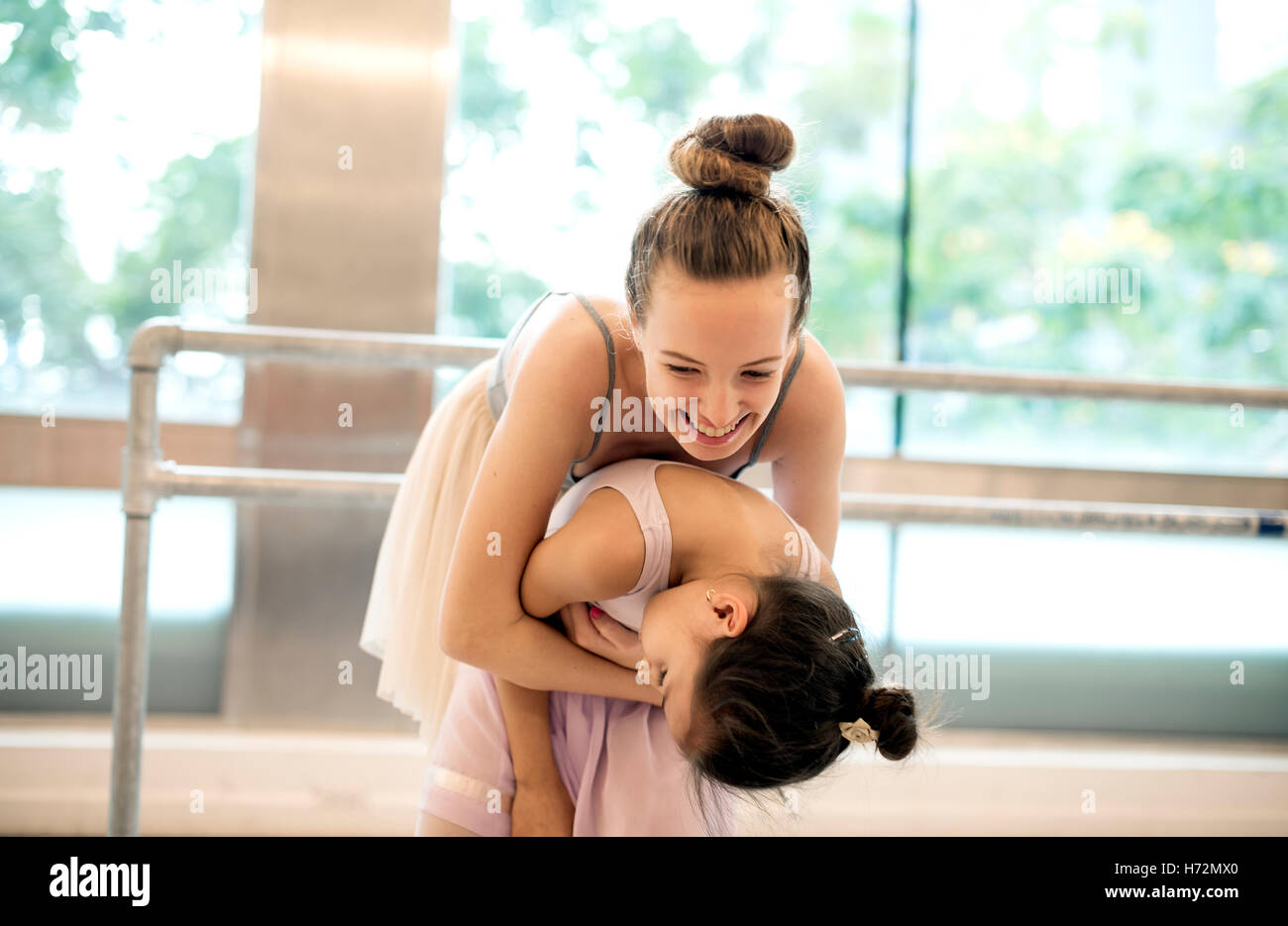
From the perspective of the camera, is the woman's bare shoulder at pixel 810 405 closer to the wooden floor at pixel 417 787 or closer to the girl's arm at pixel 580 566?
the girl's arm at pixel 580 566

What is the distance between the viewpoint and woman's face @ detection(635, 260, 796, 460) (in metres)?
1.03

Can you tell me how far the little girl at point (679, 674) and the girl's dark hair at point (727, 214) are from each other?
0.76ft

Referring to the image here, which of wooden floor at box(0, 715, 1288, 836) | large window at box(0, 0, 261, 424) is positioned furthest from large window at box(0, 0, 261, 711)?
wooden floor at box(0, 715, 1288, 836)

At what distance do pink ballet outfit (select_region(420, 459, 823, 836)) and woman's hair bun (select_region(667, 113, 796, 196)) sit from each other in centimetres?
32

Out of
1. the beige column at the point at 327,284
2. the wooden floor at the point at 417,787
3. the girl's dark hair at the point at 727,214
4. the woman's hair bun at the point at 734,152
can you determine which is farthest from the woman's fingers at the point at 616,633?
the beige column at the point at 327,284

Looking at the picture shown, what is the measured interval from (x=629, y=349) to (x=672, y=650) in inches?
14.0

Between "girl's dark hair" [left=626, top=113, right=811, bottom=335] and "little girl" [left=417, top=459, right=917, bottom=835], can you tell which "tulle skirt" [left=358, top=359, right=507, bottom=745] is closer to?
"little girl" [left=417, top=459, right=917, bottom=835]

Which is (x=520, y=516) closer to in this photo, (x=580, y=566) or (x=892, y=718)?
(x=580, y=566)

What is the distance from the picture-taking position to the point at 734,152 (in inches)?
42.6

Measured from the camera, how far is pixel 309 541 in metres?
2.25

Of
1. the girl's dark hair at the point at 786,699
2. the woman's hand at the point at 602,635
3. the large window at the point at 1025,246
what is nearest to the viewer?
the girl's dark hair at the point at 786,699

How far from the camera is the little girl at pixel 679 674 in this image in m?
1.02
